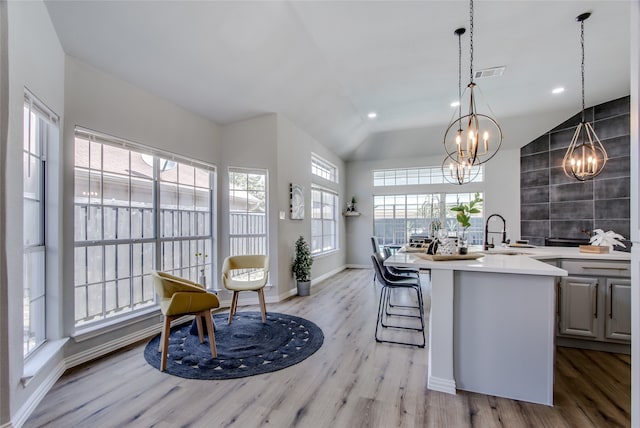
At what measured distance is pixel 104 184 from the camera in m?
2.84

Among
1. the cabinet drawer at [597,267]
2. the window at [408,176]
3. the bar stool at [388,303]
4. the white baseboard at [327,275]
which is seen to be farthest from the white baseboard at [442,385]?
the window at [408,176]

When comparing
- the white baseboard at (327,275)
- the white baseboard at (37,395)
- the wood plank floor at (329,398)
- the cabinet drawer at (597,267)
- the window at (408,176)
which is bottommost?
the white baseboard at (327,275)

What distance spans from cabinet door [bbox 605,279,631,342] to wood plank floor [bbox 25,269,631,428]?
0.68ft

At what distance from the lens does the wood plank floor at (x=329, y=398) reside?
69.7 inches

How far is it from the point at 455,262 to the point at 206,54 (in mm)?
3115

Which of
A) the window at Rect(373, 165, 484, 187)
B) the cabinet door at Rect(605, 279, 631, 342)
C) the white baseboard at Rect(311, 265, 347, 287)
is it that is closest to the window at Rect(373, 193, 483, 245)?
the window at Rect(373, 165, 484, 187)

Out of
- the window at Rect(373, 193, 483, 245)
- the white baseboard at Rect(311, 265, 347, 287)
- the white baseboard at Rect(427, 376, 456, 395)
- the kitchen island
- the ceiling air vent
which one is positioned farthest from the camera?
the window at Rect(373, 193, 483, 245)

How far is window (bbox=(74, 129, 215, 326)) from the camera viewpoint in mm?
2674

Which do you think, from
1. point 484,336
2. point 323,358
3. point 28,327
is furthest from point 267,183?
point 484,336

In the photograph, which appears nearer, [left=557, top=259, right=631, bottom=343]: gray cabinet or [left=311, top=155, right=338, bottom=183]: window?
[left=557, top=259, right=631, bottom=343]: gray cabinet

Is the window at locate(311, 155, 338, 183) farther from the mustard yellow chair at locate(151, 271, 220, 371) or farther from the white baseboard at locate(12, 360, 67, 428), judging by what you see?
the white baseboard at locate(12, 360, 67, 428)

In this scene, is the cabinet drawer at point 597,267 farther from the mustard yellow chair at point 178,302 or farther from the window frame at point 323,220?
the window frame at point 323,220

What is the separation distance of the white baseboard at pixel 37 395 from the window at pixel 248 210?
2274 millimetres

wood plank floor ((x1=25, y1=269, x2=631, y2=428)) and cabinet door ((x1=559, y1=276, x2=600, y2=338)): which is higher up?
cabinet door ((x1=559, y1=276, x2=600, y2=338))
